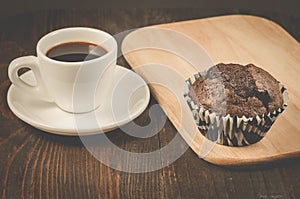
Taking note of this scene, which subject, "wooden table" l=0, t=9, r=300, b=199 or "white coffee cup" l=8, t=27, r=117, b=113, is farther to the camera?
"white coffee cup" l=8, t=27, r=117, b=113

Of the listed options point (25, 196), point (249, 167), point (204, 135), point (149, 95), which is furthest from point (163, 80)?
point (25, 196)

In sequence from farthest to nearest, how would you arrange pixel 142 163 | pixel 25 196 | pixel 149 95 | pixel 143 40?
pixel 143 40
pixel 149 95
pixel 142 163
pixel 25 196

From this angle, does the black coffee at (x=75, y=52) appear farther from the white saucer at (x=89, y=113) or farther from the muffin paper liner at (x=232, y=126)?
the muffin paper liner at (x=232, y=126)

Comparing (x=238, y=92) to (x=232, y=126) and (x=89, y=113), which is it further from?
(x=89, y=113)

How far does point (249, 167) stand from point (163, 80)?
0.38 meters

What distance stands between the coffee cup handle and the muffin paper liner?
1.25 feet

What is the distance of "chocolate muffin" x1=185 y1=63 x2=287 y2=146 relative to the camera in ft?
4.58

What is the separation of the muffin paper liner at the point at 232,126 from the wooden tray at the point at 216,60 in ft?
0.06

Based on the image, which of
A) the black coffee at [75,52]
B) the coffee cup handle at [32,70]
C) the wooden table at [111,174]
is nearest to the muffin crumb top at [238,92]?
the wooden table at [111,174]

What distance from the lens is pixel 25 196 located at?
1.30m

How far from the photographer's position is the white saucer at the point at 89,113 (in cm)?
143

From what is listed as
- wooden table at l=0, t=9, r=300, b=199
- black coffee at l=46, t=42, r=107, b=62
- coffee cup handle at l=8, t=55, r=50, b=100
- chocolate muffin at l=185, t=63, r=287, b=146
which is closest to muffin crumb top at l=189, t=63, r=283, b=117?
chocolate muffin at l=185, t=63, r=287, b=146

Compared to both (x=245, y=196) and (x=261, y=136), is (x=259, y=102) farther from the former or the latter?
(x=245, y=196)

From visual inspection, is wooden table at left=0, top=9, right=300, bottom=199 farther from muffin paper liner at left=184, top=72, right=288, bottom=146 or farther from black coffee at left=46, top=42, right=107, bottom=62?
black coffee at left=46, top=42, right=107, bottom=62
